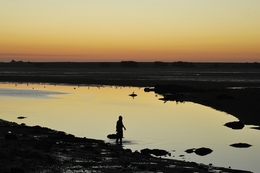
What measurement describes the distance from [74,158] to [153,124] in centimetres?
1416

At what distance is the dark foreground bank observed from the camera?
17625mm

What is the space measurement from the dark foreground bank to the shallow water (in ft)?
6.26

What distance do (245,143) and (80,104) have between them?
2585cm

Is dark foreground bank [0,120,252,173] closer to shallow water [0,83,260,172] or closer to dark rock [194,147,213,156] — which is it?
shallow water [0,83,260,172]

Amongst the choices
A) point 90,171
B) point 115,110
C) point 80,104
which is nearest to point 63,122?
point 115,110

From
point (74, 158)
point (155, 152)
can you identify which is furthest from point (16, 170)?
point (155, 152)

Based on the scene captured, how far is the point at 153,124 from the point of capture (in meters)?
33.3

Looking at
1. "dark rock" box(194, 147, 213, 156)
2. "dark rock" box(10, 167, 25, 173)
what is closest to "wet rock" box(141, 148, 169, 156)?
"dark rock" box(194, 147, 213, 156)

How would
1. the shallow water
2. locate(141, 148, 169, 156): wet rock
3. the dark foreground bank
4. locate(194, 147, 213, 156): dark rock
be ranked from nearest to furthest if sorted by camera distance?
the dark foreground bank → locate(141, 148, 169, 156): wet rock → locate(194, 147, 213, 156): dark rock → the shallow water

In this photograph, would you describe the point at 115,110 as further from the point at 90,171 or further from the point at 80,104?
the point at 90,171

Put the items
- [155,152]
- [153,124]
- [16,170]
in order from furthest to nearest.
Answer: [153,124], [155,152], [16,170]

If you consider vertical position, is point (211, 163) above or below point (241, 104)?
below

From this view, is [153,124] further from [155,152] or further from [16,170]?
[16,170]

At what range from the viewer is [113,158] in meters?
20.1
